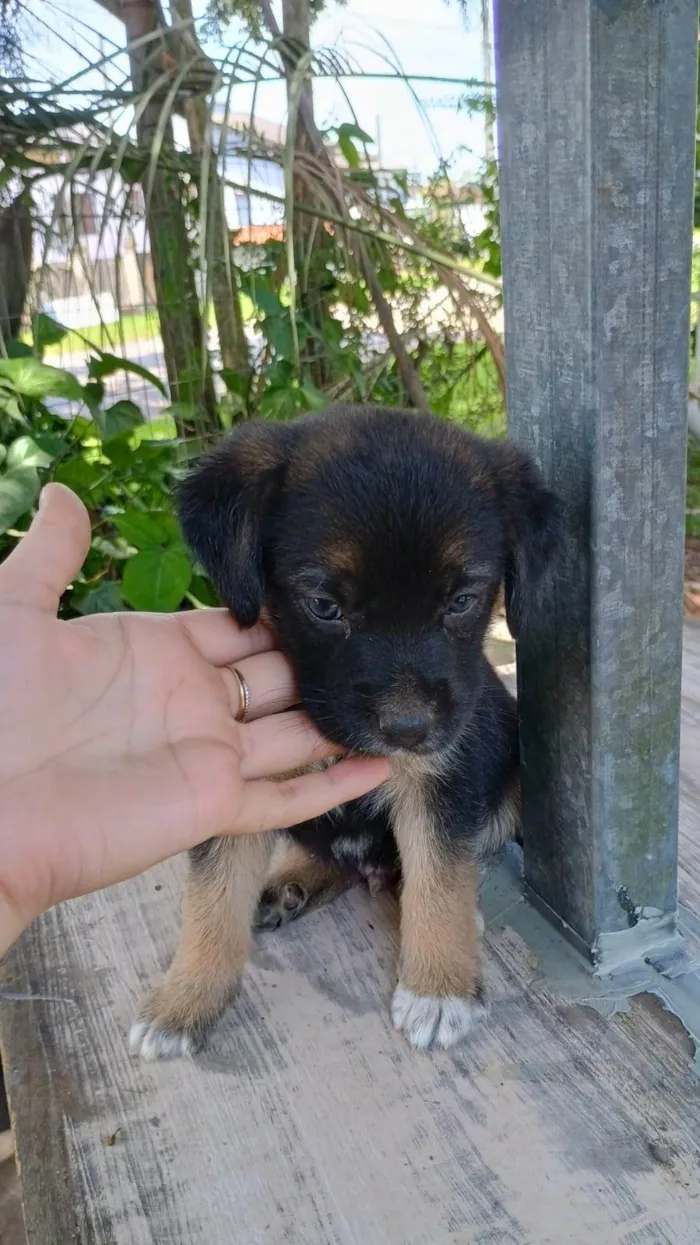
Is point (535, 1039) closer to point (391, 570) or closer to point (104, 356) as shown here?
point (391, 570)

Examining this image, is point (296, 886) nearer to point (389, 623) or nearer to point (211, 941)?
point (211, 941)

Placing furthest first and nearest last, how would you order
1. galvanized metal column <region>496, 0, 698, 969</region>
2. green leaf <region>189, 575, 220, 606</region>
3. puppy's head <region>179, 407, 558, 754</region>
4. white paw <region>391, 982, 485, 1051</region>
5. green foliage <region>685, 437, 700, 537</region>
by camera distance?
green foliage <region>685, 437, 700, 537</region> < green leaf <region>189, 575, 220, 606</region> < white paw <region>391, 982, 485, 1051</region> < puppy's head <region>179, 407, 558, 754</region> < galvanized metal column <region>496, 0, 698, 969</region>

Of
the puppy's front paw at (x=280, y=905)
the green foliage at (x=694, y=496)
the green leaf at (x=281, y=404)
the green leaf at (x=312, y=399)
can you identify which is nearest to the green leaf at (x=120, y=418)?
the green leaf at (x=281, y=404)

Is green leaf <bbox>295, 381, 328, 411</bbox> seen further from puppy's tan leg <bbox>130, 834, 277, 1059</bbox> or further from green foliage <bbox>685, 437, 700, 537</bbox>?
green foliage <bbox>685, 437, 700, 537</bbox>

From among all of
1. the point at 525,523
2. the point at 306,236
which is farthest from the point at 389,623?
the point at 306,236

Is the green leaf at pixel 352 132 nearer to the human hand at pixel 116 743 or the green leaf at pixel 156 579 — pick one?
the green leaf at pixel 156 579

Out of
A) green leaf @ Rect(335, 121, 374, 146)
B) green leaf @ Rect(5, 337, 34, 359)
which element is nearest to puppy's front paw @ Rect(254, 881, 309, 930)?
green leaf @ Rect(5, 337, 34, 359)
